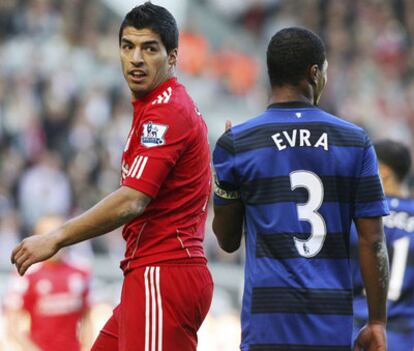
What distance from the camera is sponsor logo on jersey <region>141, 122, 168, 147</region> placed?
5477 mm

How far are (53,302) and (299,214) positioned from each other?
5.73m

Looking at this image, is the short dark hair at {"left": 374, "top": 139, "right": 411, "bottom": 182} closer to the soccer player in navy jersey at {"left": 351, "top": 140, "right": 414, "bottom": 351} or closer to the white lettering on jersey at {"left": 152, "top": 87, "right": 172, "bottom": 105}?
the soccer player in navy jersey at {"left": 351, "top": 140, "right": 414, "bottom": 351}

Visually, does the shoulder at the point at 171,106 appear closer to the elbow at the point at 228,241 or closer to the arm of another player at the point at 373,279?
the elbow at the point at 228,241

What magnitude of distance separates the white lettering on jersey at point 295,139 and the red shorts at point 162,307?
0.82m

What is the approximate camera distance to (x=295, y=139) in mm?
5117

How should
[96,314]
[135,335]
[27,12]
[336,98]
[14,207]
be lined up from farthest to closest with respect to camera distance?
[336,98], [27,12], [14,207], [96,314], [135,335]

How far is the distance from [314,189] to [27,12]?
41.9ft

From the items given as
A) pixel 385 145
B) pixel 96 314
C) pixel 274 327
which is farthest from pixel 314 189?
pixel 96 314

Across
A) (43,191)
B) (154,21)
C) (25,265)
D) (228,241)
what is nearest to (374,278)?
(228,241)

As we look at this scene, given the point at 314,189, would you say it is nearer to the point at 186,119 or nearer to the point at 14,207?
the point at 186,119

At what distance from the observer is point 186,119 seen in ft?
18.4

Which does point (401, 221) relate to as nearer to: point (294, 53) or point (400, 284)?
point (400, 284)

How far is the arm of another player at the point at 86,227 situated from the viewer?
5.23 m

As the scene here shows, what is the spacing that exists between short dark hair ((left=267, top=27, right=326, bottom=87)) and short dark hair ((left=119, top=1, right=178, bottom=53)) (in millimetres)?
687
